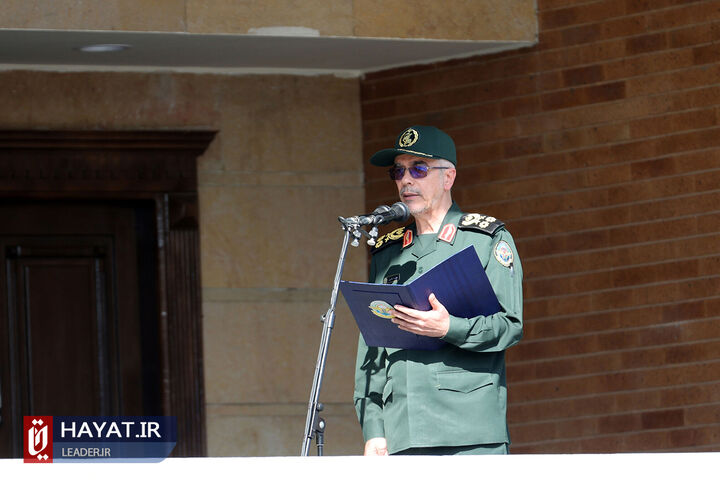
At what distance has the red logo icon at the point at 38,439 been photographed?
3.60 m

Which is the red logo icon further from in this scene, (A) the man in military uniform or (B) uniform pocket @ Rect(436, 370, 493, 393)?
(B) uniform pocket @ Rect(436, 370, 493, 393)

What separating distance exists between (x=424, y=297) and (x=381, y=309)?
0.14 metres

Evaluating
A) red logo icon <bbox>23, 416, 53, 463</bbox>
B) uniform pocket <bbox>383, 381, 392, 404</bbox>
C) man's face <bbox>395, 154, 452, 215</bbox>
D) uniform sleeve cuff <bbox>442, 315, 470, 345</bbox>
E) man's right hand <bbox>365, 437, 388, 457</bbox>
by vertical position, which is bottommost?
man's right hand <bbox>365, 437, 388, 457</bbox>

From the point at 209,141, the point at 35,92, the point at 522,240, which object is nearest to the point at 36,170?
the point at 35,92

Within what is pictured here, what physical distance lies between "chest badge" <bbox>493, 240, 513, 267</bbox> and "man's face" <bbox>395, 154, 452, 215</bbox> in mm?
258

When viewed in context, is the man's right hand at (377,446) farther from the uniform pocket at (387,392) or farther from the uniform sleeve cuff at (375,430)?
the uniform pocket at (387,392)

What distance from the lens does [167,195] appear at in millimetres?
6617

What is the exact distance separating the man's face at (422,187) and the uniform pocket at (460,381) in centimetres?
53

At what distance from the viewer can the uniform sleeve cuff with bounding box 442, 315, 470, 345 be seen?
3.91 meters

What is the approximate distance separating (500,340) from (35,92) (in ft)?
10.9

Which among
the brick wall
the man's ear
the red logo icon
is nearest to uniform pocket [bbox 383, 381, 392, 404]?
the man's ear

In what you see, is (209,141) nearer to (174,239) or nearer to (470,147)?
(174,239)

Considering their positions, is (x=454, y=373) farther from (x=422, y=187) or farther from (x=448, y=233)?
(x=422, y=187)

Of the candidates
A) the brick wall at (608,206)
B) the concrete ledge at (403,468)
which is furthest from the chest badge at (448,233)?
the brick wall at (608,206)
